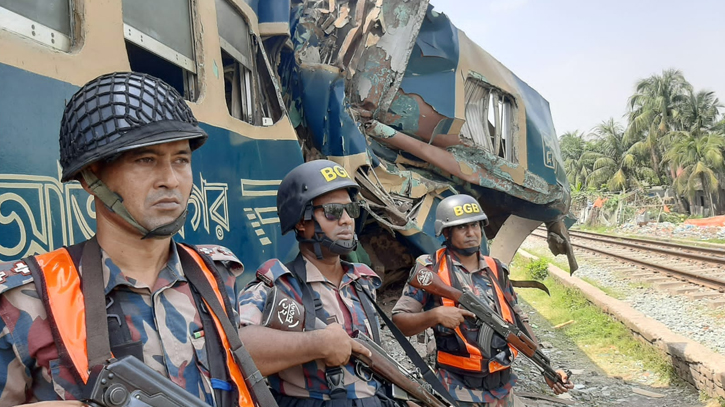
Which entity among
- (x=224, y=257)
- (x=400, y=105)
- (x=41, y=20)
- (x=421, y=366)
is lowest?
(x=421, y=366)

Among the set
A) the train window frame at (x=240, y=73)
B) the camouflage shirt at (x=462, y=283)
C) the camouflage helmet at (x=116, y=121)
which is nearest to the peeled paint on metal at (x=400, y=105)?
the train window frame at (x=240, y=73)

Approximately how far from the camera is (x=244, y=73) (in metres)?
3.73

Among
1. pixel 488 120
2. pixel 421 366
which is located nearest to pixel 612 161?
pixel 488 120

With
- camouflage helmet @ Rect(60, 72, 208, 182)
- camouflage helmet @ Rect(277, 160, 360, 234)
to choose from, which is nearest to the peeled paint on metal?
camouflage helmet @ Rect(277, 160, 360, 234)

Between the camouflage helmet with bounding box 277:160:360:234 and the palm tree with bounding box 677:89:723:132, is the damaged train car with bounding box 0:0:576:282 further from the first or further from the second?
the palm tree with bounding box 677:89:723:132

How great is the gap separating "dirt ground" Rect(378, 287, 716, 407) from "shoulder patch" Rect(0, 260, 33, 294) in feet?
14.2

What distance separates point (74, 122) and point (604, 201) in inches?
1387

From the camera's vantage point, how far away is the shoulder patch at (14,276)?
3.46ft

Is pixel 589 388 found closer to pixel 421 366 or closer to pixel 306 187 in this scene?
pixel 421 366

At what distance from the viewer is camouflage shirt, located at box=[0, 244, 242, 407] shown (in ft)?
3.44

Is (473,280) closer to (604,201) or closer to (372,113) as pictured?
(372,113)

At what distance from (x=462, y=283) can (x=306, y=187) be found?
1293mm

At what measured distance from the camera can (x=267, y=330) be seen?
5.88 ft

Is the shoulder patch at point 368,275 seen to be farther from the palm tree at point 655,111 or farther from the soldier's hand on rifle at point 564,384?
the palm tree at point 655,111
